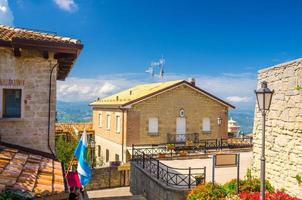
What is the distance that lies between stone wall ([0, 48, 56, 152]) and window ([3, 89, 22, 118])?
0.20 metres

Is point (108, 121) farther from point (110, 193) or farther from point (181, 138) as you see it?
point (110, 193)

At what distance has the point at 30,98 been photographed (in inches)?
426

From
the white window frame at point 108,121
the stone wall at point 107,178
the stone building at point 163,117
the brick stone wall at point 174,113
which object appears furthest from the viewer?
the white window frame at point 108,121

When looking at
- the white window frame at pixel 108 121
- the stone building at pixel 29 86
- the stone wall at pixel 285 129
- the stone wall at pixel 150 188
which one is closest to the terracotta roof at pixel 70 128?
the white window frame at pixel 108 121

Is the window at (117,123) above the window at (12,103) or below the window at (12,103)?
below

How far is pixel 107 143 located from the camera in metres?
31.7

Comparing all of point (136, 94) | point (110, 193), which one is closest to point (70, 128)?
point (136, 94)

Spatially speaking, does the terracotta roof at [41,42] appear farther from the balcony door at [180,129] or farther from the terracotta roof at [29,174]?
the balcony door at [180,129]

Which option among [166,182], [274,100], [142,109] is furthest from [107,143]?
[274,100]

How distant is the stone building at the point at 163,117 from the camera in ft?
89.3

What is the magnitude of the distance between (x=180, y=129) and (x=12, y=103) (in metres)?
19.7

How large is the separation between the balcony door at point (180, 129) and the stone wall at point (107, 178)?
678cm

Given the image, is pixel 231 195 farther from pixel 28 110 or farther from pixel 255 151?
pixel 28 110

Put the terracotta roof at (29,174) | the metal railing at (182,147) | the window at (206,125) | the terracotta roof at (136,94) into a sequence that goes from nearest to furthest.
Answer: the terracotta roof at (29,174) < the metal railing at (182,147) < the terracotta roof at (136,94) < the window at (206,125)
